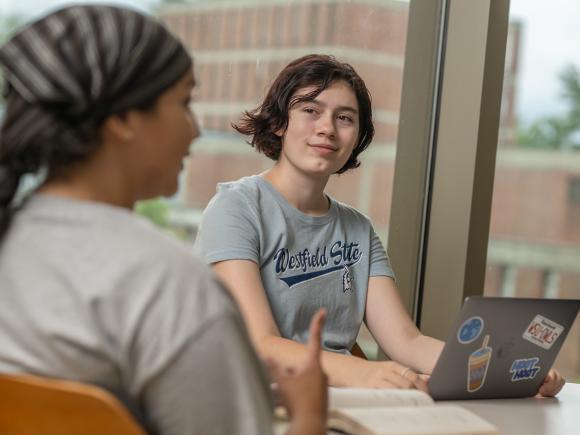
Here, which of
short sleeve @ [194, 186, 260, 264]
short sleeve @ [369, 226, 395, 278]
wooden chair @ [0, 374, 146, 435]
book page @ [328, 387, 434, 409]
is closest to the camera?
wooden chair @ [0, 374, 146, 435]

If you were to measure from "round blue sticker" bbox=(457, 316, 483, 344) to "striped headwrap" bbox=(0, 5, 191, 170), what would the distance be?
880mm

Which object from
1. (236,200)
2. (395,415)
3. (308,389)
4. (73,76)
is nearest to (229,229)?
(236,200)

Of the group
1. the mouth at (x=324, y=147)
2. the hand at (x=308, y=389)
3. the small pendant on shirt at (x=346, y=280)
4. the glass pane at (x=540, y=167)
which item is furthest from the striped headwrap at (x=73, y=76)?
the glass pane at (x=540, y=167)

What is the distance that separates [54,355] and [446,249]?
2716 millimetres

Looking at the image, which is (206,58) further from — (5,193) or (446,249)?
(5,193)

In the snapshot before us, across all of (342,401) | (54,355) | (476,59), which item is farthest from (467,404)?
(476,59)

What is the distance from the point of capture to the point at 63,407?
1025 millimetres

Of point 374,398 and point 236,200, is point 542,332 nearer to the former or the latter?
point 374,398

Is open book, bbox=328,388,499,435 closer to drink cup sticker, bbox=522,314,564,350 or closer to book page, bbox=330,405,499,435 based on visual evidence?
book page, bbox=330,405,499,435

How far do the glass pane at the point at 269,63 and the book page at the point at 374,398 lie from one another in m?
1.40

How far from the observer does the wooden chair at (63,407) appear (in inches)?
39.8

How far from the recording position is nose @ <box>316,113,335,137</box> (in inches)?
93.6

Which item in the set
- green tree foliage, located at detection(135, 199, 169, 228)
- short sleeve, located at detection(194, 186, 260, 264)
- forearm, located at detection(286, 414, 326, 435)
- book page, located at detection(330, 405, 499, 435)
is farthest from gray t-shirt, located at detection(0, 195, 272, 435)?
green tree foliage, located at detection(135, 199, 169, 228)

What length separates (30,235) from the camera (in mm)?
1111
